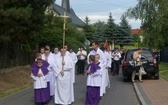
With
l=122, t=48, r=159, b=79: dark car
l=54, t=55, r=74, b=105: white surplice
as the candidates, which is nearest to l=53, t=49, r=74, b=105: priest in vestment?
l=54, t=55, r=74, b=105: white surplice

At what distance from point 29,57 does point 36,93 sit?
13741mm

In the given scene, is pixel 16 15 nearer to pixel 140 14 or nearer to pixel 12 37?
pixel 12 37

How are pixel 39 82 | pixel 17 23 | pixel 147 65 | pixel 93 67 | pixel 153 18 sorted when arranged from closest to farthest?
pixel 93 67 < pixel 39 82 < pixel 17 23 < pixel 147 65 < pixel 153 18

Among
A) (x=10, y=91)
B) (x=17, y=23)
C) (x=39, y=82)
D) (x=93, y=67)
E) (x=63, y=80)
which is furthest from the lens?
(x=17, y=23)

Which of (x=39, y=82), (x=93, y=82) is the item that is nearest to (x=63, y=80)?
(x=39, y=82)

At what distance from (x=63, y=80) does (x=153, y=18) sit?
21511 mm

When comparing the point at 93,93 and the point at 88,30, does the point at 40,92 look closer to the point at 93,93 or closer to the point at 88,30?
the point at 93,93

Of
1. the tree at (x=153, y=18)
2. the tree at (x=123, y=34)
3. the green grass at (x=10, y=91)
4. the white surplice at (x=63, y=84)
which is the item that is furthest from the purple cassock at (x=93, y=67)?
the tree at (x=123, y=34)

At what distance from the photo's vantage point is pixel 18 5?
54.4ft

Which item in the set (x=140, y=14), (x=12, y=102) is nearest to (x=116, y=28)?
(x=140, y=14)

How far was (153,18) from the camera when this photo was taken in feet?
105

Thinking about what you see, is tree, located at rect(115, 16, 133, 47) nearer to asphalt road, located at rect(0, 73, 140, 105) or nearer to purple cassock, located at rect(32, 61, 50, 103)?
asphalt road, located at rect(0, 73, 140, 105)

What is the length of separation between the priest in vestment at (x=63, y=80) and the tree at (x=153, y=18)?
1891cm

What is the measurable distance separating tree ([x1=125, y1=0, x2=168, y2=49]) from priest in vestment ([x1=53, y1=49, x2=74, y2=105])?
18.9 meters
